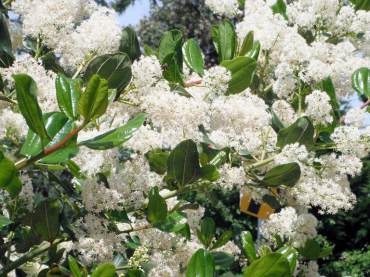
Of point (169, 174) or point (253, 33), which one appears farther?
point (253, 33)

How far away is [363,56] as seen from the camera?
185cm

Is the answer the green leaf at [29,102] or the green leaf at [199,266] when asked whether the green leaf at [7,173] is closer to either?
the green leaf at [29,102]

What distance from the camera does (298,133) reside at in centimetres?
148

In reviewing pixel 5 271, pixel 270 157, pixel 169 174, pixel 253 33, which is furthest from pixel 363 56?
pixel 5 271

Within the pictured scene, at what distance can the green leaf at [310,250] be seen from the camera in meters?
1.80

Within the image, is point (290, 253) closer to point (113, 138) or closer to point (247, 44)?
point (247, 44)

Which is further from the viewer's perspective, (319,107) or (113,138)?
(319,107)

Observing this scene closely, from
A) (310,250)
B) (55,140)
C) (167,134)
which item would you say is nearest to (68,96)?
(55,140)

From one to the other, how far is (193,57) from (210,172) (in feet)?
1.43

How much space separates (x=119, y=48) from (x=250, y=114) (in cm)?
34

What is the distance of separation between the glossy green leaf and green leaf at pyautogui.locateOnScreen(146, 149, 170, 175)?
0.76 ft

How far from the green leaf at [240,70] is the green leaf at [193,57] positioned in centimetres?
16

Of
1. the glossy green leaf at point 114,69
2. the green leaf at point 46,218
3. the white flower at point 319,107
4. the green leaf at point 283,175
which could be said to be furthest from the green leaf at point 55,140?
the white flower at point 319,107

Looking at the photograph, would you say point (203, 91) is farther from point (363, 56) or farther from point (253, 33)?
point (363, 56)
